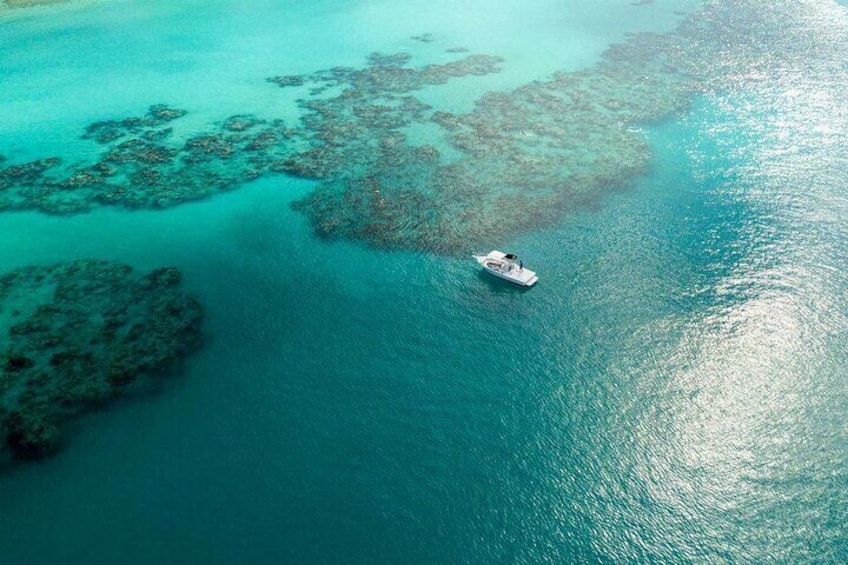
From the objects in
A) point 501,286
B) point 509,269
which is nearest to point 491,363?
point 501,286

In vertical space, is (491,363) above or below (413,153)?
below

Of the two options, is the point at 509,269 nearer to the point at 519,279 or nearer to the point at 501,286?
the point at 519,279

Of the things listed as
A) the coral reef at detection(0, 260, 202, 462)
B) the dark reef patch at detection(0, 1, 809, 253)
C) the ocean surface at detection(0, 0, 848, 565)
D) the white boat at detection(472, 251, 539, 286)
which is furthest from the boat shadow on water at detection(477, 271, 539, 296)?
the coral reef at detection(0, 260, 202, 462)

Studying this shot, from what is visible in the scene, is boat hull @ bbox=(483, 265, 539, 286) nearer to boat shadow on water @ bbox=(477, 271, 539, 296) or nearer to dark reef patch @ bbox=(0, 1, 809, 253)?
boat shadow on water @ bbox=(477, 271, 539, 296)

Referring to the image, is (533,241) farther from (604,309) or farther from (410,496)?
(410,496)

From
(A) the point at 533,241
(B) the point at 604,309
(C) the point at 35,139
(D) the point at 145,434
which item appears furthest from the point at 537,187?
(C) the point at 35,139

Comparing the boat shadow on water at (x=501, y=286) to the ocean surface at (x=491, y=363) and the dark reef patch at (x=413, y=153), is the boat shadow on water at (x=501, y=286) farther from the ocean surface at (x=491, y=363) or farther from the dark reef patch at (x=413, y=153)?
the dark reef patch at (x=413, y=153)
